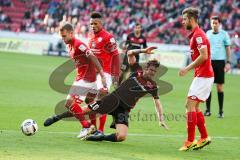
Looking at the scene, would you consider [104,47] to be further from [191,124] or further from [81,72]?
[191,124]

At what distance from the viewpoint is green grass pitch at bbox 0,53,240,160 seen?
948 centimetres

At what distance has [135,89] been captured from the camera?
11.1m

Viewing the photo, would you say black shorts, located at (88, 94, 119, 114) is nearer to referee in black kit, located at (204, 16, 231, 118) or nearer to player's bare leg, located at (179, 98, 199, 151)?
player's bare leg, located at (179, 98, 199, 151)

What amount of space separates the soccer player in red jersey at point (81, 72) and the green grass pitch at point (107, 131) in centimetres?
52

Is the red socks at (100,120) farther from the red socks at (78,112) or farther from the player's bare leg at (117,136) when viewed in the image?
the player's bare leg at (117,136)

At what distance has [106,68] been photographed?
12172 mm

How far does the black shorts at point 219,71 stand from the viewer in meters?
15.9

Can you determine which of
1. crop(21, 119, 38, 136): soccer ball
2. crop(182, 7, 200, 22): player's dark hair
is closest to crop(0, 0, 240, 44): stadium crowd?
crop(182, 7, 200, 22): player's dark hair

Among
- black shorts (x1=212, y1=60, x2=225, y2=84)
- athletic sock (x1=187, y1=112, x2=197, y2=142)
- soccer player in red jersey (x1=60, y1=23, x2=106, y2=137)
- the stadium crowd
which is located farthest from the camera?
the stadium crowd

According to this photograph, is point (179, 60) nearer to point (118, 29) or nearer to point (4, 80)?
point (118, 29)

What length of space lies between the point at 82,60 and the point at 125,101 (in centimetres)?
112

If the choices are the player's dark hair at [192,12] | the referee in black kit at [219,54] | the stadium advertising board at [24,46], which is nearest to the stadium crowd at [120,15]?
the stadium advertising board at [24,46]

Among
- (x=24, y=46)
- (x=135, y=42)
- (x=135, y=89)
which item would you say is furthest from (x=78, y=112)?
(x=24, y=46)

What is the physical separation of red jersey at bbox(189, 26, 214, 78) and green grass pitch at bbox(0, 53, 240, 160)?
128 centimetres
